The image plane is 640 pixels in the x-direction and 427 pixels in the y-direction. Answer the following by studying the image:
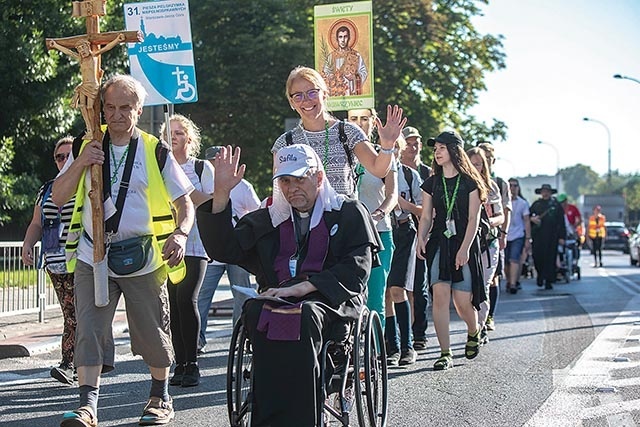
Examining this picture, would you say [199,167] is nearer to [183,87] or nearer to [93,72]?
[93,72]

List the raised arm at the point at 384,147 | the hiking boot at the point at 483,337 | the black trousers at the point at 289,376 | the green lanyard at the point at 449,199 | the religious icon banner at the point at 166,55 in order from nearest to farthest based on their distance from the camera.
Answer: the black trousers at the point at 289,376 → the raised arm at the point at 384,147 → the green lanyard at the point at 449,199 → the hiking boot at the point at 483,337 → the religious icon banner at the point at 166,55

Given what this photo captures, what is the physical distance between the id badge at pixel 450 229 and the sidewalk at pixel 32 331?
4.00 meters

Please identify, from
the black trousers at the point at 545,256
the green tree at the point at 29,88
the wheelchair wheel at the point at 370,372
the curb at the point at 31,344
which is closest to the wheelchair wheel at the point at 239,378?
the wheelchair wheel at the point at 370,372

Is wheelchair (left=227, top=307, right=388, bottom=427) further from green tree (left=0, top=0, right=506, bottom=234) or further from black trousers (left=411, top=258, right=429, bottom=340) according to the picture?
green tree (left=0, top=0, right=506, bottom=234)

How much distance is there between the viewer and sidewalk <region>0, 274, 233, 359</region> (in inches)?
394

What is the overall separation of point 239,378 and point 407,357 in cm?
402

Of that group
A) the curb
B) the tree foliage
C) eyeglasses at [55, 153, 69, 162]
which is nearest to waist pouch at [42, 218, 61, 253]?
eyeglasses at [55, 153, 69, 162]

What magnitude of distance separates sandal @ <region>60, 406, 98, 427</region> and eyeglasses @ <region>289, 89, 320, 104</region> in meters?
2.24

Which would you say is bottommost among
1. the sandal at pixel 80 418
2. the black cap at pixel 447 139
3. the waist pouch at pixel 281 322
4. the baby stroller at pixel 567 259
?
the baby stroller at pixel 567 259

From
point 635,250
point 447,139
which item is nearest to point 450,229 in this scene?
point 447,139

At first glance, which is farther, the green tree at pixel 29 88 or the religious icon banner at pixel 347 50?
the green tree at pixel 29 88

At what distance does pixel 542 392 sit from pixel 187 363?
8.42 ft

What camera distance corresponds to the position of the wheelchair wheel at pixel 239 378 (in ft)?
17.3

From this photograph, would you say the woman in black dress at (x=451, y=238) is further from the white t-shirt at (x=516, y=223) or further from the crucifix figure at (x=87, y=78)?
the white t-shirt at (x=516, y=223)
